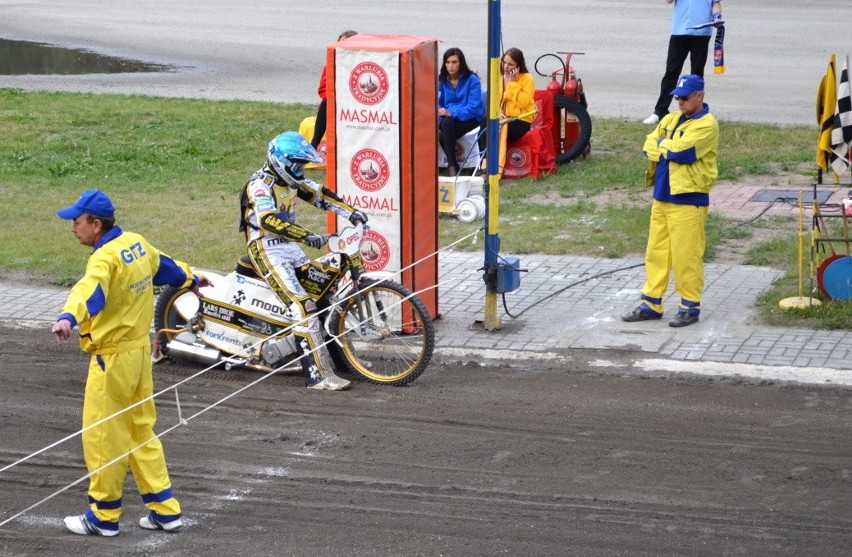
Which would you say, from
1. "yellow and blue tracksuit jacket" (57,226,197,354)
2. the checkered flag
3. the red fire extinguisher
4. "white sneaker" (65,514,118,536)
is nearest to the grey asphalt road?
the red fire extinguisher

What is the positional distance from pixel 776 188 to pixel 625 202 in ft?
5.72

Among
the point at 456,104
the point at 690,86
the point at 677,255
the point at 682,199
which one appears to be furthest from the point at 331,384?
the point at 456,104

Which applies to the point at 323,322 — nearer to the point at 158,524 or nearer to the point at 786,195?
the point at 158,524

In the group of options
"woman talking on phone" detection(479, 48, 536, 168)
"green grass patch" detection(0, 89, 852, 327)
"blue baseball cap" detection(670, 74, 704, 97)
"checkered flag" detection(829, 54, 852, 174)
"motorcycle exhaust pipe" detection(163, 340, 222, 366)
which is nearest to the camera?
"motorcycle exhaust pipe" detection(163, 340, 222, 366)

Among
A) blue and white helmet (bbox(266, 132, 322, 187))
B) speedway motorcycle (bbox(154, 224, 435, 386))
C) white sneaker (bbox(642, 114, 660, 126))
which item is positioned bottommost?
speedway motorcycle (bbox(154, 224, 435, 386))

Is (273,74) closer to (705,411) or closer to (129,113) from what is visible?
(129,113)

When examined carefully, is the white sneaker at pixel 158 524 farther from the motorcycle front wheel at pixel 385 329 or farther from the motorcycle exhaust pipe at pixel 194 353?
the motorcycle exhaust pipe at pixel 194 353

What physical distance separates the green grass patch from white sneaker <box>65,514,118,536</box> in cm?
545

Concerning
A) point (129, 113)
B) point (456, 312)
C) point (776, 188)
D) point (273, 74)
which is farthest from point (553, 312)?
point (273, 74)

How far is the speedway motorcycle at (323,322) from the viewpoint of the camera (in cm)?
902

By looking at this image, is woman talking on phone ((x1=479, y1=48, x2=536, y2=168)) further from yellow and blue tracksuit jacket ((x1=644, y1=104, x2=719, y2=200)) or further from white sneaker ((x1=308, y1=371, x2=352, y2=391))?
white sneaker ((x1=308, y1=371, x2=352, y2=391))

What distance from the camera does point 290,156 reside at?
8.80 meters

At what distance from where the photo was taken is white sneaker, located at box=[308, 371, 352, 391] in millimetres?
8859

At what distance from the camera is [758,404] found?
8398 mm
